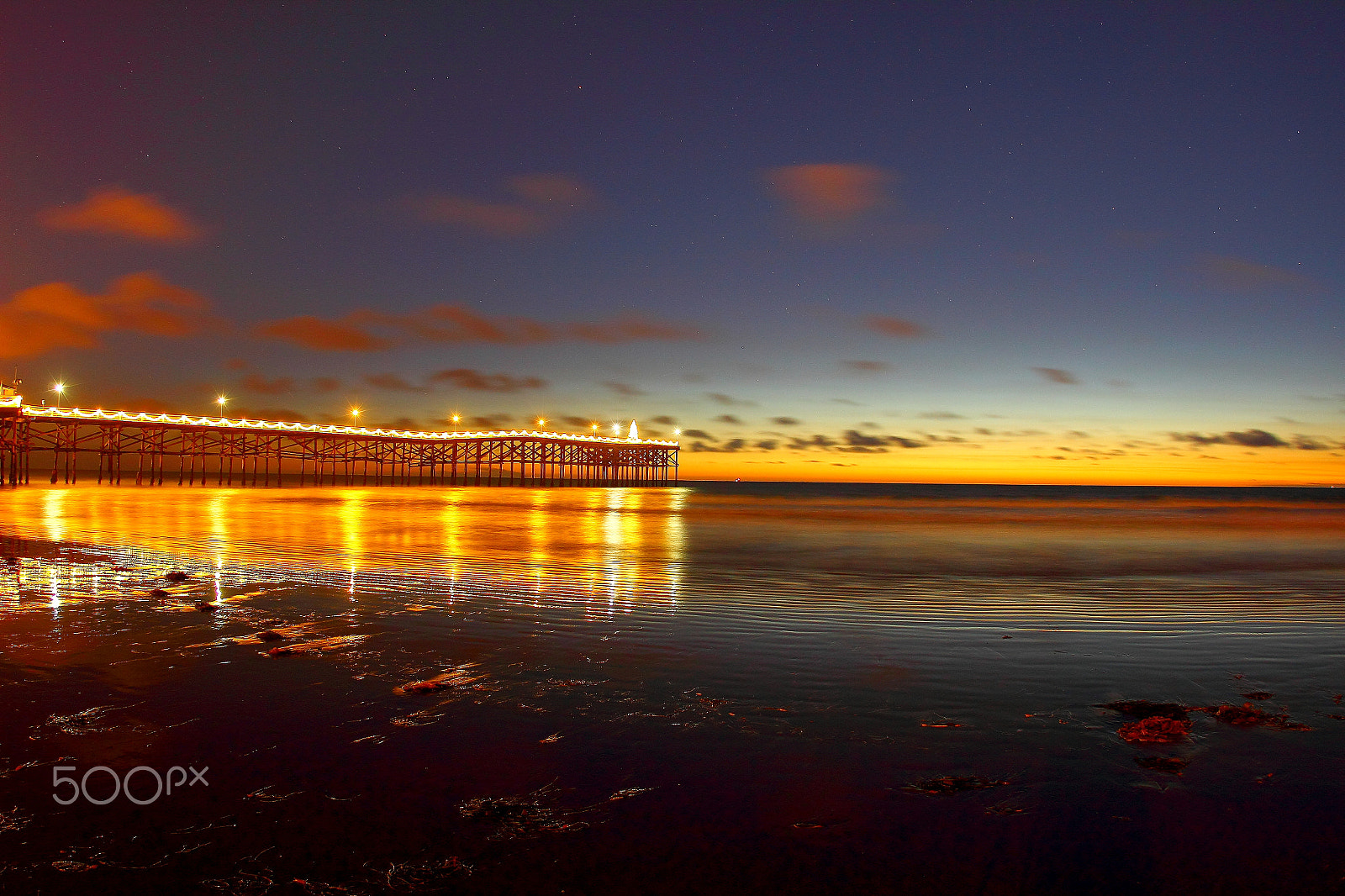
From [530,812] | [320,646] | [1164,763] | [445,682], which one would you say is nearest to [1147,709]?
[1164,763]

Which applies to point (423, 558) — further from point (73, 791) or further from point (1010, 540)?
point (1010, 540)

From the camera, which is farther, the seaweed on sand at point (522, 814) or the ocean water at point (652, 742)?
the seaweed on sand at point (522, 814)

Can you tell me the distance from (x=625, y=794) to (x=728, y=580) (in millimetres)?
10765

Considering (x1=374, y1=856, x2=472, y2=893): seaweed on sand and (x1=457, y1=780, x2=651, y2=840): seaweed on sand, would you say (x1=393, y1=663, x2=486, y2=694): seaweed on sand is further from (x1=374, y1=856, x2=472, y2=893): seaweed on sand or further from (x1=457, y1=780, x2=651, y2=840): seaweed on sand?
(x1=374, y1=856, x2=472, y2=893): seaweed on sand

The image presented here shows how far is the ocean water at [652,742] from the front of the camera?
3.79m

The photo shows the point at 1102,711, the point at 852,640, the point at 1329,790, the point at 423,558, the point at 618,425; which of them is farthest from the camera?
the point at 618,425

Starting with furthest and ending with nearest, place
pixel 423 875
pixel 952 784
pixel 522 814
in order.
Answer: pixel 952 784, pixel 522 814, pixel 423 875

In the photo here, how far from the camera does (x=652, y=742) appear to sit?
17.7 feet

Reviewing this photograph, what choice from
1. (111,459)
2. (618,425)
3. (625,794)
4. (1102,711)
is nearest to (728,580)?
(1102,711)

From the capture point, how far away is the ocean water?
12.4ft

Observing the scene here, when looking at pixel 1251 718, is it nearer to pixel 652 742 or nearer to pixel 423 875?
pixel 652 742

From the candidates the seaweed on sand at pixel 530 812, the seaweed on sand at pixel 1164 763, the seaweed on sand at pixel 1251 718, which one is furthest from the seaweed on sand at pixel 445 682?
the seaweed on sand at pixel 1251 718

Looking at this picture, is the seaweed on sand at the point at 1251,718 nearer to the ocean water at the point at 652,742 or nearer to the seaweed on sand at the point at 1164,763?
the ocean water at the point at 652,742

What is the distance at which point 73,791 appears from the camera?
172 inches
